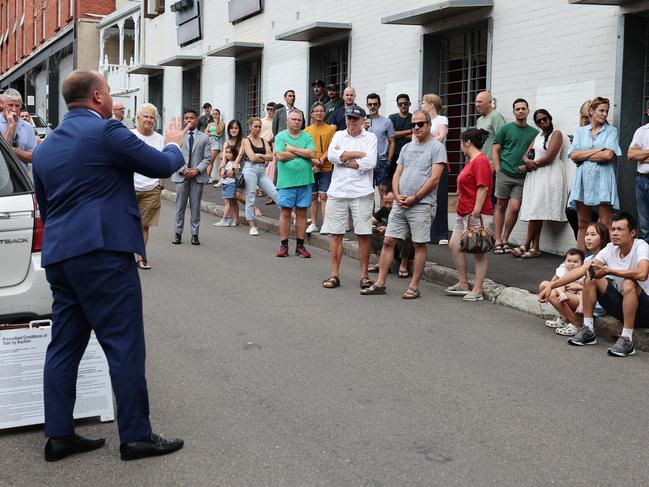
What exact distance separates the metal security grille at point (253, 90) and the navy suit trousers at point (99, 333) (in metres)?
18.4

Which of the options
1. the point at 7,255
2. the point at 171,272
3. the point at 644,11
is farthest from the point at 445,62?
the point at 7,255

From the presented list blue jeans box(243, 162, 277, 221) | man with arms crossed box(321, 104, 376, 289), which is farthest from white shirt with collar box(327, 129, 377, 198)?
blue jeans box(243, 162, 277, 221)

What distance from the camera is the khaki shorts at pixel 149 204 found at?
10992mm

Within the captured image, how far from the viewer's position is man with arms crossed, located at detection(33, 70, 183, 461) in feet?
15.0

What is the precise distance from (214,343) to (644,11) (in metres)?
6.60

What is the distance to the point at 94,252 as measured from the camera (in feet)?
15.0

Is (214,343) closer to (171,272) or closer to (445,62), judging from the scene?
(171,272)

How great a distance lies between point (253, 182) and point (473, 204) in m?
5.35

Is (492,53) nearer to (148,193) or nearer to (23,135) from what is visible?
(148,193)

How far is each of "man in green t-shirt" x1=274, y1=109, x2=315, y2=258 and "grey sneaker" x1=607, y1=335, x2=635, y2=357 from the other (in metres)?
5.53

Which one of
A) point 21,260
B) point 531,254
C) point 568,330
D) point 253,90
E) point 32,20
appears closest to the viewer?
point 21,260

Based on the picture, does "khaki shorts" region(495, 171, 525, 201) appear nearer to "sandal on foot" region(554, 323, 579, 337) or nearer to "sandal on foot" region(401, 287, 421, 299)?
"sandal on foot" region(401, 287, 421, 299)

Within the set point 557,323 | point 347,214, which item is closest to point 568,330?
point 557,323

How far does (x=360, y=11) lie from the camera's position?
1683 centimetres
